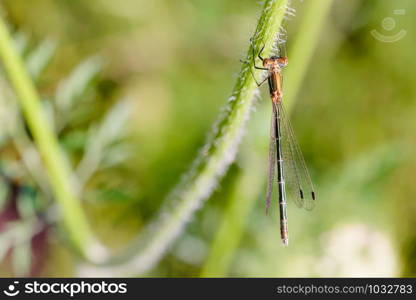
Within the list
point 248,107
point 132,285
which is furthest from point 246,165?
point 248,107

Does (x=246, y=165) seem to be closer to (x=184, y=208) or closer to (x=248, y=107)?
(x=184, y=208)

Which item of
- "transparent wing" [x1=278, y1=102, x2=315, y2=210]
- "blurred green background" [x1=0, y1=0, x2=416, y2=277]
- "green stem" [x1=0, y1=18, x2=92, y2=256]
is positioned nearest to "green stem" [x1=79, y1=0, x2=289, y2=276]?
"green stem" [x1=0, y1=18, x2=92, y2=256]

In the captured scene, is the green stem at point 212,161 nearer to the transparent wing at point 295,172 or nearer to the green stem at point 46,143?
the green stem at point 46,143

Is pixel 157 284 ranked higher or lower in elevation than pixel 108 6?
lower

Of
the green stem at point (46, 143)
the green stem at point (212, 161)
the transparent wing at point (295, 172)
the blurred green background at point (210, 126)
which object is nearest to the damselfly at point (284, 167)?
the transparent wing at point (295, 172)

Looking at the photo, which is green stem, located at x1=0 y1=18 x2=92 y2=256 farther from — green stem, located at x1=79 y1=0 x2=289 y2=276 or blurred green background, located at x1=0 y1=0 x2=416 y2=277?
green stem, located at x1=79 y1=0 x2=289 y2=276

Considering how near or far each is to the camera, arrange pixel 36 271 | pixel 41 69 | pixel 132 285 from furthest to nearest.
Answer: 1. pixel 36 271
2. pixel 132 285
3. pixel 41 69

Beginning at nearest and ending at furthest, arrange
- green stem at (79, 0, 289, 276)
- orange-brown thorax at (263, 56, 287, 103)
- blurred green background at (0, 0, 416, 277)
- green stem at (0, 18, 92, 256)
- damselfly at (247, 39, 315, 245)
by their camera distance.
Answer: green stem at (79, 0, 289, 276) < green stem at (0, 18, 92, 256) < orange-brown thorax at (263, 56, 287, 103) < damselfly at (247, 39, 315, 245) < blurred green background at (0, 0, 416, 277)
